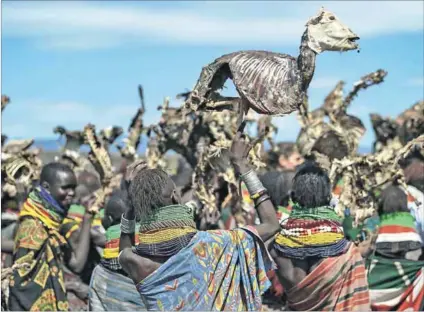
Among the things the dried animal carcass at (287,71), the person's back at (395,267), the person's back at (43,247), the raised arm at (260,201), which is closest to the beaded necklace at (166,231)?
the raised arm at (260,201)

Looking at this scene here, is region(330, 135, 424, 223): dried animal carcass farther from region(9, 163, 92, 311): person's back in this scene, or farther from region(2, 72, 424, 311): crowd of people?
region(9, 163, 92, 311): person's back

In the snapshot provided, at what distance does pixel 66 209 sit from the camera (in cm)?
827

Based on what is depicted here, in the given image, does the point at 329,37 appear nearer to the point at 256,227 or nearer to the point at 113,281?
the point at 256,227

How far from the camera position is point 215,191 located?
973 centimetres

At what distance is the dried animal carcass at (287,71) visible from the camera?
5.74 m

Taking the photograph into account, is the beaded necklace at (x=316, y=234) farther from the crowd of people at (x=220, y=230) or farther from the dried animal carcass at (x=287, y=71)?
the dried animal carcass at (x=287, y=71)

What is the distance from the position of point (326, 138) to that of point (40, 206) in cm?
318

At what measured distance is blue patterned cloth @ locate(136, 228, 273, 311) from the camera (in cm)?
537

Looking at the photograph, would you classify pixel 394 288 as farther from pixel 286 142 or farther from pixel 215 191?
pixel 286 142

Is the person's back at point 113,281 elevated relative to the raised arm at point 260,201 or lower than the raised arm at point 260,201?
lower

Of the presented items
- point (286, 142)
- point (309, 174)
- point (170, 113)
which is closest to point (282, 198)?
point (309, 174)

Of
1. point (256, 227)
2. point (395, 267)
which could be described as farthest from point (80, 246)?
point (256, 227)

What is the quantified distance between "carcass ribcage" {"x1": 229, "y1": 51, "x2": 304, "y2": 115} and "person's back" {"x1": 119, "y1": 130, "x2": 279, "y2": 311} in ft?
1.07

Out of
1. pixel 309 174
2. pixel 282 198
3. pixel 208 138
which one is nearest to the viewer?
pixel 309 174
